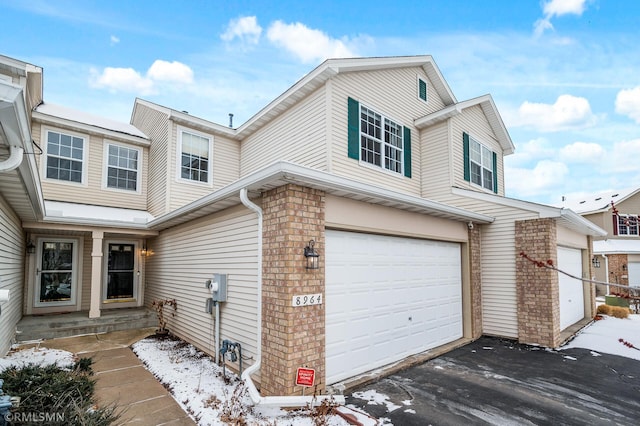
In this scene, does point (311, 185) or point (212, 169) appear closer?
point (311, 185)

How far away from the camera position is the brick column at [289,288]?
167 inches

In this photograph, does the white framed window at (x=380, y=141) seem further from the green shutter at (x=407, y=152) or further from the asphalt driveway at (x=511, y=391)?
the asphalt driveway at (x=511, y=391)

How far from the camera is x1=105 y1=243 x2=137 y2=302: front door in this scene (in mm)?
9812

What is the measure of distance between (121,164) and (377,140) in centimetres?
789

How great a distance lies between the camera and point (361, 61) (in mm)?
7785

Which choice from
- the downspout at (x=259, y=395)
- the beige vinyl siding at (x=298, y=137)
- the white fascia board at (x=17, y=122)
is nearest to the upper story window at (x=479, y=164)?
the beige vinyl siding at (x=298, y=137)

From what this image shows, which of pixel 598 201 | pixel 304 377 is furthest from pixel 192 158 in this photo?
pixel 598 201

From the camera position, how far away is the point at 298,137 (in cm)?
822

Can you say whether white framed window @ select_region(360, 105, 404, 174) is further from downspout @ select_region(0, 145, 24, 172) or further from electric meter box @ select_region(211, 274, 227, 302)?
downspout @ select_region(0, 145, 24, 172)

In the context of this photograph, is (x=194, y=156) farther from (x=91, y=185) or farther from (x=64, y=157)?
(x=64, y=157)

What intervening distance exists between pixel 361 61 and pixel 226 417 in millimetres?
7429

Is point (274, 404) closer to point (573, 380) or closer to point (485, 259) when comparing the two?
point (573, 380)

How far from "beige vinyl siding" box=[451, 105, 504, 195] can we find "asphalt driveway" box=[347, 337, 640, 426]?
15.4 ft

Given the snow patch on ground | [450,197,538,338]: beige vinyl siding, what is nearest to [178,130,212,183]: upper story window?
[450,197,538,338]: beige vinyl siding
